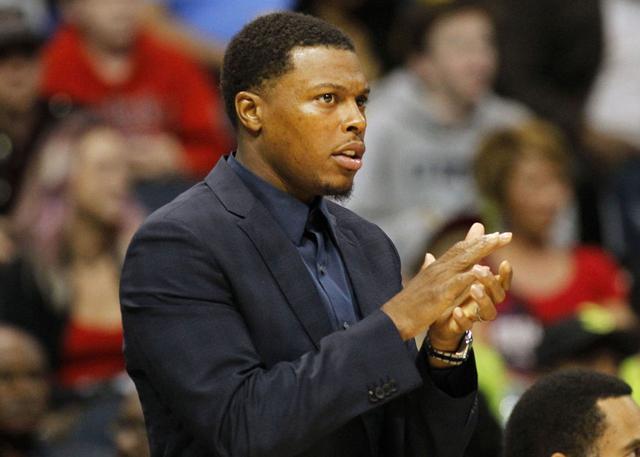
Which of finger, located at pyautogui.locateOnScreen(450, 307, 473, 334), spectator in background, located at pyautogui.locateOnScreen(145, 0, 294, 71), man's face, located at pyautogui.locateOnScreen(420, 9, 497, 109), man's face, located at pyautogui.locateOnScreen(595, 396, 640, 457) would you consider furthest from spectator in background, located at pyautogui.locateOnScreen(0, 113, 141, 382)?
finger, located at pyautogui.locateOnScreen(450, 307, 473, 334)

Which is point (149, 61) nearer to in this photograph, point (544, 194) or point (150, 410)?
point (544, 194)

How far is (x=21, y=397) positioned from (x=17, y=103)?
1780mm

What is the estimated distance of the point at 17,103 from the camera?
678 cm

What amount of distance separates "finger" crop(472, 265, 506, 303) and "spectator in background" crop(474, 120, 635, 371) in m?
3.52

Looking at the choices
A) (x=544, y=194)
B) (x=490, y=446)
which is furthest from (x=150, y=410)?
(x=544, y=194)

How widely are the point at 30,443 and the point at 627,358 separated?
2.17 m

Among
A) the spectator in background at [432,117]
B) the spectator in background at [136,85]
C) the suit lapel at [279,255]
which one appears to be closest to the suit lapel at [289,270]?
the suit lapel at [279,255]

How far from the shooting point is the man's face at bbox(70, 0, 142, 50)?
22.4 feet

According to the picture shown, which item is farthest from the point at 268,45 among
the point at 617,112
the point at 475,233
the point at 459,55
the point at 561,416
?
the point at 617,112

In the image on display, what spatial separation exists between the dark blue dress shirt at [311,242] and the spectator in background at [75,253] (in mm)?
2946

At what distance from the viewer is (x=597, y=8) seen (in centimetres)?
771

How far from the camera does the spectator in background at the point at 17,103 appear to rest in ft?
21.9

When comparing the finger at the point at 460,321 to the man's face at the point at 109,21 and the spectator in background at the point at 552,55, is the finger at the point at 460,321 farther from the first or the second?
the spectator in background at the point at 552,55

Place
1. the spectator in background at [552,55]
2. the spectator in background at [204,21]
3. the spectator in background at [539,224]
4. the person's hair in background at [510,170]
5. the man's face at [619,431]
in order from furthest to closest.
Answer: the spectator in background at [552,55], the spectator in background at [204,21], the person's hair in background at [510,170], the spectator in background at [539,224], the man's face at [619,431]
